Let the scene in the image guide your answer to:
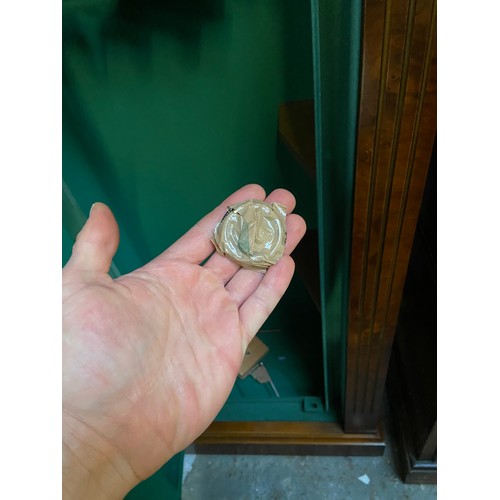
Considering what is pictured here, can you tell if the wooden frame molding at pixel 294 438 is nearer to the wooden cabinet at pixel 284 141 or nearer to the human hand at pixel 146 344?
the wooden cabinet at pixel 284 141

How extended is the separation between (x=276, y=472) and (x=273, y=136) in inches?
37.5

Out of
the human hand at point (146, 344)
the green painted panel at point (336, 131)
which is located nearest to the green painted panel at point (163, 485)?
the human hand at point (146, 344)

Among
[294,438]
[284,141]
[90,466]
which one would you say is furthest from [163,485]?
[284,141]

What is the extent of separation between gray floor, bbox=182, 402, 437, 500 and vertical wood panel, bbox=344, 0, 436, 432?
0.52m

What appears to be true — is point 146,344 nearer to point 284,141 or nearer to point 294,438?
point 284,141

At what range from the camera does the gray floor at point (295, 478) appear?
1254 millimetres

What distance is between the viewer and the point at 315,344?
1450 millimetres

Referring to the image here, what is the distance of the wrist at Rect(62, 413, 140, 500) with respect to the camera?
0.60m

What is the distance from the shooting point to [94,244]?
0.67 m

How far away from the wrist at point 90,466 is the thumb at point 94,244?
0.70 feet

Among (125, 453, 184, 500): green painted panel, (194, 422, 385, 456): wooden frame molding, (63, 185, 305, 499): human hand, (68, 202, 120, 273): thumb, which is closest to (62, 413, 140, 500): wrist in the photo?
(63, 185, 305, 499): human hand

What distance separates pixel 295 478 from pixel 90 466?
0.83m

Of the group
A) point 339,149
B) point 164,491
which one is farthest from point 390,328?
point 164,491

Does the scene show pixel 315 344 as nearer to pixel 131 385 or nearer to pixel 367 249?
pixel 367 249
